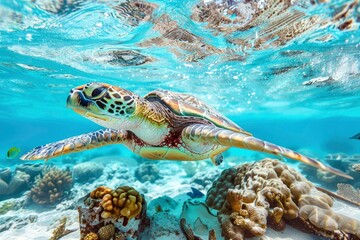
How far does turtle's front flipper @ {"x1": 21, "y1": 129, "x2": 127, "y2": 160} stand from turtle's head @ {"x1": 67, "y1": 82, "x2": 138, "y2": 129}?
1045mm

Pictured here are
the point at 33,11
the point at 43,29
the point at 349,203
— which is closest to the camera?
the point at 349,203

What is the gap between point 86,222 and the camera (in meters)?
2.86

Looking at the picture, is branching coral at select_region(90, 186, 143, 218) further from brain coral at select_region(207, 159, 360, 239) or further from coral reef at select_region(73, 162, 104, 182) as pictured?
coral reef at select_region(73, 162, 104, 182)

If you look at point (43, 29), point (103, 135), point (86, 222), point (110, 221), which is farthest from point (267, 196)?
point (43, 29)

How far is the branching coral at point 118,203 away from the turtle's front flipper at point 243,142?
1.19 meters

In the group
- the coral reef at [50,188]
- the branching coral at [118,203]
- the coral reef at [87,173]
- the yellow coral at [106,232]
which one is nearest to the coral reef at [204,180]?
the coral reef at [50,188]

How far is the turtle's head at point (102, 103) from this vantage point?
2645mm

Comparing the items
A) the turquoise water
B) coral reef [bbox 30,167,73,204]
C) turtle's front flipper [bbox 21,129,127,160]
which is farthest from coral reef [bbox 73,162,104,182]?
turtle's front flipper [bbox 21,129,127,160]

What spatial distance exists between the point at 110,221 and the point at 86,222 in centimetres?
32

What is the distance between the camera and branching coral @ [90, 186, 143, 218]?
279 centimetres

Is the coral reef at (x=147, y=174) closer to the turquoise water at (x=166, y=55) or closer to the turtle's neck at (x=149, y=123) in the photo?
the turquoise water at (x=166, y=55)

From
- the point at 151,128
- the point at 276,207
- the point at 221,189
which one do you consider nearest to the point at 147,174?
the point at 221,189

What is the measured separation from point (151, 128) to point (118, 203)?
1.21 metres

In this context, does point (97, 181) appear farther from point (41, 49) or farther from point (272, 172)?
point (272, 172)
